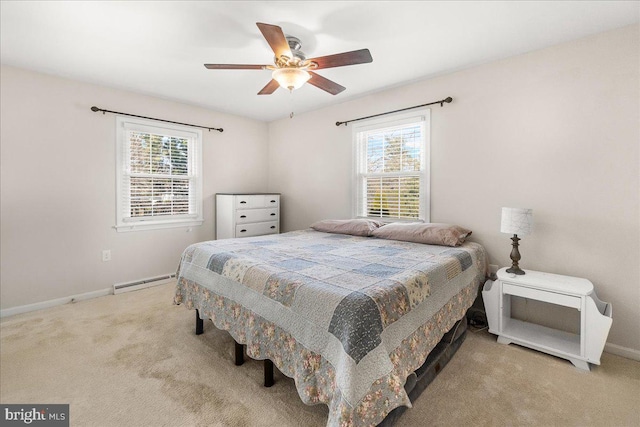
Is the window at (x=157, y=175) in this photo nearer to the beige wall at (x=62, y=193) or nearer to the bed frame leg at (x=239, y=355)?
the beige wall at (x=62, y=193)

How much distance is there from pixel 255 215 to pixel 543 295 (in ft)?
11.1

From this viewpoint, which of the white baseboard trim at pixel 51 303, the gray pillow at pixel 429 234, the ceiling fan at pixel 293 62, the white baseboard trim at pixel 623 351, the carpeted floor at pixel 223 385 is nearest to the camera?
the carpeted floor at pixel 223 385

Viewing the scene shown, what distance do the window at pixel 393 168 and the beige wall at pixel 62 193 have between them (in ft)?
8.53

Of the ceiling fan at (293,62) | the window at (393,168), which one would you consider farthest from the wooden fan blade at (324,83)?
the window at (393,168)

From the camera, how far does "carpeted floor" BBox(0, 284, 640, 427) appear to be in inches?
59.3

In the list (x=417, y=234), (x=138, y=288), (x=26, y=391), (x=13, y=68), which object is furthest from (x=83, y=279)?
(x=417, y=234)

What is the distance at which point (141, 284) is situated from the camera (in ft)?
11.7

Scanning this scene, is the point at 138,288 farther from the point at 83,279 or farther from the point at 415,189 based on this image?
the point at 415,189

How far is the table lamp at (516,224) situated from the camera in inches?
87.7

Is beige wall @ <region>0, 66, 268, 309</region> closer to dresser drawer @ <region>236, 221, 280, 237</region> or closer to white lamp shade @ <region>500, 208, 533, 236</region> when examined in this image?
dresser drawer @ <region>236, 221, 280, 237</region>

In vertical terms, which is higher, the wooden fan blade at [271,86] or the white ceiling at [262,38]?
the white ceiling at [262,38]

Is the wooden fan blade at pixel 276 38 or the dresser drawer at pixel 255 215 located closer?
the wooden fan blade at pixel 276 38

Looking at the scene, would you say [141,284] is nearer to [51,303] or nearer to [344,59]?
[51,303]

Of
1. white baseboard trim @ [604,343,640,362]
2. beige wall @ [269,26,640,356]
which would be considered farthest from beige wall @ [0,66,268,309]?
white baseboard trim @ [604,343,640,362]
